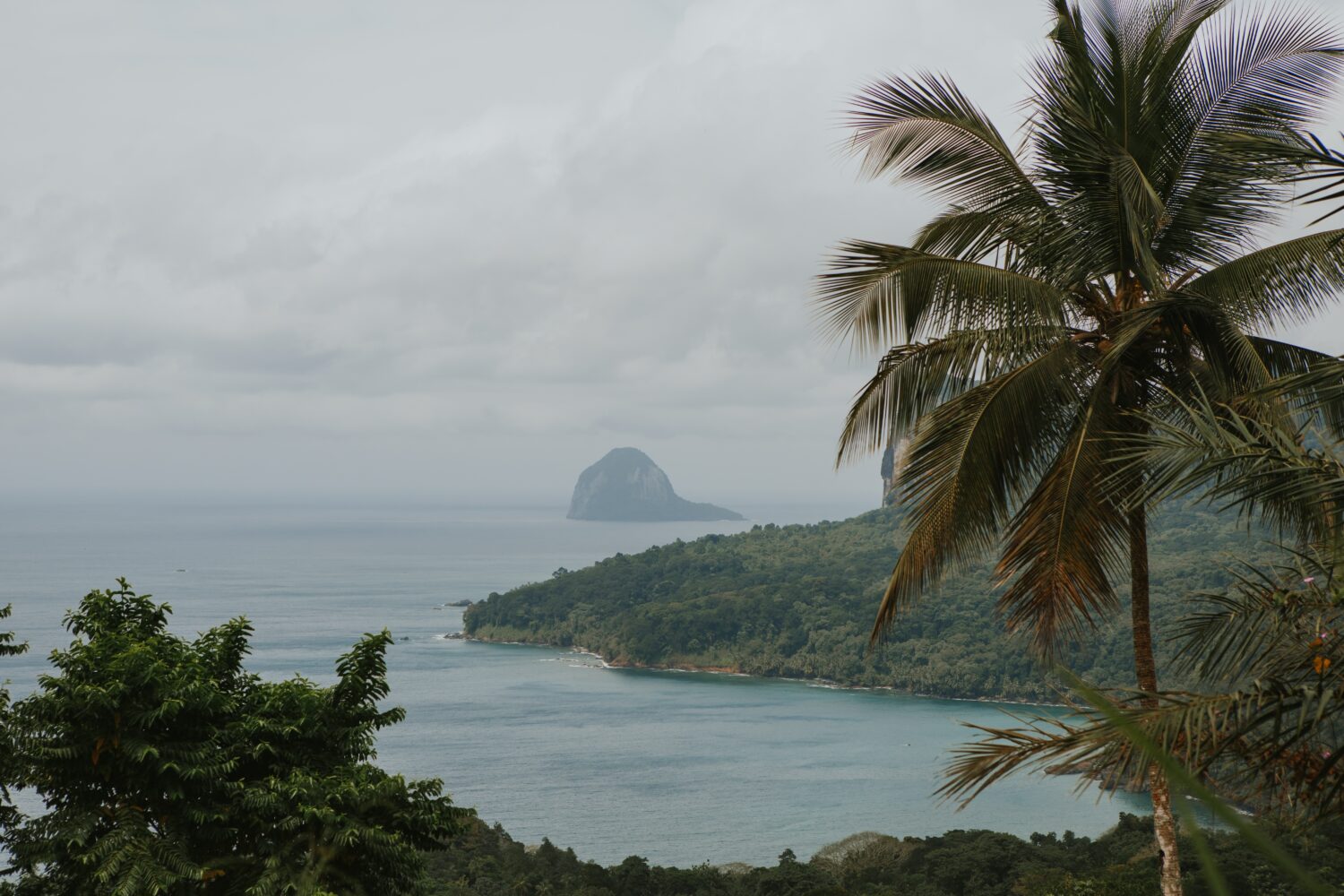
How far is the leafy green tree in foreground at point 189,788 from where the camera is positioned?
221 inches

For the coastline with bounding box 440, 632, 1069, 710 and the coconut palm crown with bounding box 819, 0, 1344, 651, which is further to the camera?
the coastline with bounding box 440, 632, 1069, 710

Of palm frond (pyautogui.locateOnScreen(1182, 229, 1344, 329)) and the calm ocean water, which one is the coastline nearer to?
the calm ocean water

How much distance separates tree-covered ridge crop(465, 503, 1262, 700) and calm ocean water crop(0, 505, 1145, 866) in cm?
173

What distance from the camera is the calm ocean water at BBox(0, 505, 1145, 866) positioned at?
35.4 meters

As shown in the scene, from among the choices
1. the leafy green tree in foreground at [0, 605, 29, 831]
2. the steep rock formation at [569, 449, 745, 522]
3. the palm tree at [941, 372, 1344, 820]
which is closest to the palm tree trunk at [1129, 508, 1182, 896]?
the palm tree at [941, 372, 1344, 820]

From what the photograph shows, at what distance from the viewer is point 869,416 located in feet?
18.1

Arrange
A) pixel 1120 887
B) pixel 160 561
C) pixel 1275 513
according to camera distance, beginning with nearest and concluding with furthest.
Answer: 1. pixel 1275 513
2. pixel 1120 887
3. pixel 160 561

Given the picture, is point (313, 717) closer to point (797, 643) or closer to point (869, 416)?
point (869, 416)

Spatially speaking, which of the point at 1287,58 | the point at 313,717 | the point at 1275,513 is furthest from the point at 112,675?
the point at 1287,58

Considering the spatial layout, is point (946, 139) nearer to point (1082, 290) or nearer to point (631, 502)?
point (1082, 290)

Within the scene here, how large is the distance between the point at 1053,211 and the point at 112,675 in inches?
202

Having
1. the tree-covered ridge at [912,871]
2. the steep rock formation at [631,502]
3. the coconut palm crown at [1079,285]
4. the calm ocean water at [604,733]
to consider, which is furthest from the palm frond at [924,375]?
the steep rock formation at [631,502]

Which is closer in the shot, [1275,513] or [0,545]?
[1275,513]

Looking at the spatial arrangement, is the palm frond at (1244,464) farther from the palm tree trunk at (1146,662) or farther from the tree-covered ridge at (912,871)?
the tree-covered ridge at (912,871)
